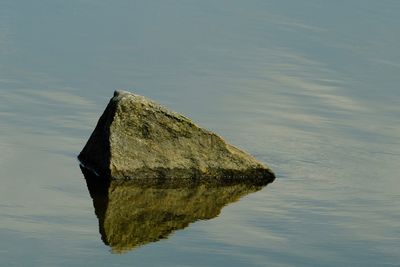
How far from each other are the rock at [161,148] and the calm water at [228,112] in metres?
0.43

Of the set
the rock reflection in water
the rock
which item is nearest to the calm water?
the rock reflection in water

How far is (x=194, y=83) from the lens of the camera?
23.4 metres

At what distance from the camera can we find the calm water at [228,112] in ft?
47.6

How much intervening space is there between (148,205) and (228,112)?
534 cm

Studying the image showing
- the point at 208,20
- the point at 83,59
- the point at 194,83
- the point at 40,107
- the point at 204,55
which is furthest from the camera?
the point at 208,20

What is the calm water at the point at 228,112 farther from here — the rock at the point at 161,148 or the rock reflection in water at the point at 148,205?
the rock at the point at 161,148

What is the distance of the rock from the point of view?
17.0 meters

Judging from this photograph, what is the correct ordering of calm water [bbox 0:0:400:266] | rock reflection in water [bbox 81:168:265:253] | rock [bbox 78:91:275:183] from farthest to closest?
1. rock [bbox 78:91:275:183]
2. rock reflection in water [bbox 81:168:265:253]
3. calm water [bbox 0:0:400:266]

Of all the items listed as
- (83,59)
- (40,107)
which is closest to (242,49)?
(83,59)

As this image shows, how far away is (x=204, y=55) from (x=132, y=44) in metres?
1.49

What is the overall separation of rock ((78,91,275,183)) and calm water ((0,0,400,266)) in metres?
0.43

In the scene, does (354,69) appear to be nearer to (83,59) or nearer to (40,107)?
(83,59)

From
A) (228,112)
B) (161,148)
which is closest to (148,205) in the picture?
(161,148)

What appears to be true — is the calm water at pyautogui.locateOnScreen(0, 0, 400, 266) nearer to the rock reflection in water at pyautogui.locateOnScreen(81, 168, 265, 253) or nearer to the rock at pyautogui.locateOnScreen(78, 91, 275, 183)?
the rock reflection in water at pyautogui.locateOnScreen(81, 168, 265, 253)
